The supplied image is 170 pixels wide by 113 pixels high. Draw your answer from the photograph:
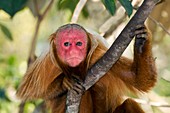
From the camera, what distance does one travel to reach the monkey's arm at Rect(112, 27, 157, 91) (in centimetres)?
307

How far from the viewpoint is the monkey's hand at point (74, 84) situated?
2.87 metres

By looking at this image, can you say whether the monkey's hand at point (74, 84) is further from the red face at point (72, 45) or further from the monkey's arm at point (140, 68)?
the monkey's arm at point (140, 68)

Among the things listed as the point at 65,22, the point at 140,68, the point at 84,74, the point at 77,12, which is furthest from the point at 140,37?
the point at 65,22

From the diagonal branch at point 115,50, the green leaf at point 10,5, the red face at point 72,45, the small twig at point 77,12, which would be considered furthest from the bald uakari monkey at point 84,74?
the small twig at point 77,12

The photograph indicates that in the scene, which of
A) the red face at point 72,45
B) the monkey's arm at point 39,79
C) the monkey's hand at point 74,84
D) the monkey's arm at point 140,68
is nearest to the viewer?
the monkey's hand at point 74,84

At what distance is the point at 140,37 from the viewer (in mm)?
2873

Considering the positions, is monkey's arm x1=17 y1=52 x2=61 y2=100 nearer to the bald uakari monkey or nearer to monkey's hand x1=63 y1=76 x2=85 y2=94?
the bald uakari monkey

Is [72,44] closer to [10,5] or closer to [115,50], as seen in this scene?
[10,5]

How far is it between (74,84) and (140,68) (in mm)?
525

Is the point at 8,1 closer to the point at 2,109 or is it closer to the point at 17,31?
the point at 2,109

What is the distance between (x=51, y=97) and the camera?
359cm

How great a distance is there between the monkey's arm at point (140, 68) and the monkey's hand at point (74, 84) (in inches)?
15.2

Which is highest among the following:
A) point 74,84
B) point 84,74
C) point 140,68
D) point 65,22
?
point 74,84

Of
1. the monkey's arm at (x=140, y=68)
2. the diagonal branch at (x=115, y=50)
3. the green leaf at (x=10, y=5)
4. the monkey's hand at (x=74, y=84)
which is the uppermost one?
the green leaf at (x=10, y=5)
